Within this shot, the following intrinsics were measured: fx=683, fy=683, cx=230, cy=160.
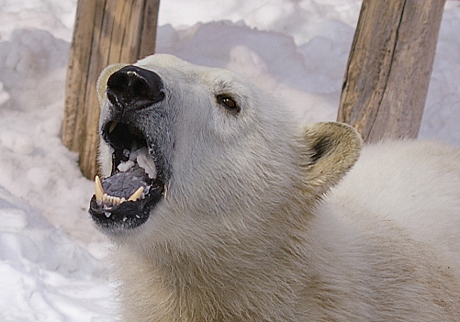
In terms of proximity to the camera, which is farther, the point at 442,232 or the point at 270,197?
the point at 442,232

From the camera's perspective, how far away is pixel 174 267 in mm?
2615

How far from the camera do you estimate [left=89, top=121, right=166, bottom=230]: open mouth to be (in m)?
2.36

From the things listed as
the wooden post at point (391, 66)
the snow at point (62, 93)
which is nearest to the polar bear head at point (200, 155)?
the snow at point (62, 93)

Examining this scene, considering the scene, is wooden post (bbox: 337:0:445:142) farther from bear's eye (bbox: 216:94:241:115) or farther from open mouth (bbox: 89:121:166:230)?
open mouth (bbox: 89:121:166:230)

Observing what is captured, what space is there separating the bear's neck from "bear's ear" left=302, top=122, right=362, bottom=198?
246 millimetres

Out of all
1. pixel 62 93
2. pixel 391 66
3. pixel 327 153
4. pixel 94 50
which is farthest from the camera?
pixel 62 93

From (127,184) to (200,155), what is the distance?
0.94 feet

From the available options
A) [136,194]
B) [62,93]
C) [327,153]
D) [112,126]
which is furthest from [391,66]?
[62,93]

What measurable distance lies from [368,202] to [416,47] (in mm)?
1853

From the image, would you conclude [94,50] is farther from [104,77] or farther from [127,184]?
[127,184]

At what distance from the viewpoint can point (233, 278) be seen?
8.63ft

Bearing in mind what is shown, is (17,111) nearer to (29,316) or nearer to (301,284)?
(29,316)

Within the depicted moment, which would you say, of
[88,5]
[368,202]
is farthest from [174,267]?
[88,5]

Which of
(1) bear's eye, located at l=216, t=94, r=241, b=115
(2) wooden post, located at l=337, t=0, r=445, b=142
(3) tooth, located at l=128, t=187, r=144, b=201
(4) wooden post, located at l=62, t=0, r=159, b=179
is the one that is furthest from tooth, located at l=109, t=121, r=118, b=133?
(4) wooden post, located at l=62, t=0, r=159, b=179
